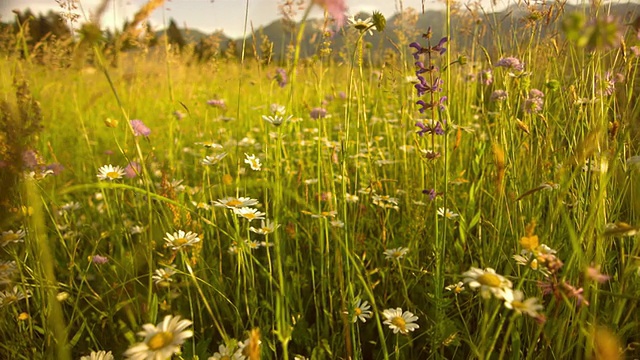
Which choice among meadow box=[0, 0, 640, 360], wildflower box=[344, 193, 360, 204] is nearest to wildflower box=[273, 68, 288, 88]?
meadow box=[0, 0, 640, 360]

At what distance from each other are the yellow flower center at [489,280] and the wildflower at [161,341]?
1.39 ft

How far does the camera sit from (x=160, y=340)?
1.85 feet

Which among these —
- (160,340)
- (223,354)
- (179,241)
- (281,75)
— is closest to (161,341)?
(160,340)

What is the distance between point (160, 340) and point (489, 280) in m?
0.49

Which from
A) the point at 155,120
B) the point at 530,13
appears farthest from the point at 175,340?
the point at 155,120

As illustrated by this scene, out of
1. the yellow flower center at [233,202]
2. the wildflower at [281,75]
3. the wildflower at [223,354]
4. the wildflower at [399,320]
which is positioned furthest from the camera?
the wildflower at [281,75]

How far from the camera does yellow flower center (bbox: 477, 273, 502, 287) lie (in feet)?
1.91

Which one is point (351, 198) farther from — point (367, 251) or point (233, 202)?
point (233, 202)

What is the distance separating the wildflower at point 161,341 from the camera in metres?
0.53

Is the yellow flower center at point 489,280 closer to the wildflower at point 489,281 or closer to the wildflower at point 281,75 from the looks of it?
the wildflower at point 489,281

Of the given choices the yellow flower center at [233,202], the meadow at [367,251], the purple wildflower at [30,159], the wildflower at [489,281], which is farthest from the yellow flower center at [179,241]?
the wildflower at [489,281]

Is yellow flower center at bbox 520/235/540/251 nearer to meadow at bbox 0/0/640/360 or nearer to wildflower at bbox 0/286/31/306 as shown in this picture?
meadow at bbox 0/0/640/360

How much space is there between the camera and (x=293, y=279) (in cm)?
106

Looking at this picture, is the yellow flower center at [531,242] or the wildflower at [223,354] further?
the wildflower at [223,354]
